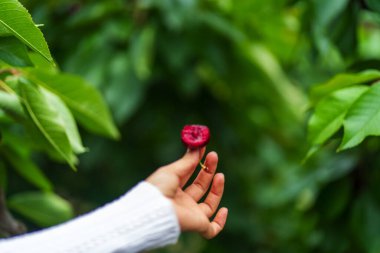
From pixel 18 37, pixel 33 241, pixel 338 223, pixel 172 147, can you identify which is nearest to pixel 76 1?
pixel 172 147

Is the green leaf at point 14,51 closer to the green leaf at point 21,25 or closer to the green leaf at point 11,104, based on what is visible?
the green leaf at point 21,25

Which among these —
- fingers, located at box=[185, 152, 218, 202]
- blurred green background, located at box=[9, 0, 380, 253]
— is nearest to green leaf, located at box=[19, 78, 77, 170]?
fingers, located at box=[185, 152, 218, 202]

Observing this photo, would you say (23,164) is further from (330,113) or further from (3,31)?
(330,113)

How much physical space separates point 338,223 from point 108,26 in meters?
0.76

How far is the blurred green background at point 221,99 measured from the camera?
162 centimetres

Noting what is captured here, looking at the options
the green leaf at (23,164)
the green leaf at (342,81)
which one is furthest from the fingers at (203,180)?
the green leaf at (23,164)

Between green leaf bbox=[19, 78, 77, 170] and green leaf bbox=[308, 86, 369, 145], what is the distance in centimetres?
37

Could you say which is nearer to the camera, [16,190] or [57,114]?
[57,114]

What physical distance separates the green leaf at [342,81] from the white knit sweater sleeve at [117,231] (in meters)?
0.41

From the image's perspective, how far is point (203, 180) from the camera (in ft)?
2.98

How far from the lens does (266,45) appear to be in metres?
2.07

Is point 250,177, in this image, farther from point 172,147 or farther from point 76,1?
point 76,1

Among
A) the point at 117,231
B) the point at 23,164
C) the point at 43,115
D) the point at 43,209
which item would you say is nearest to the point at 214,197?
the point at 117,231

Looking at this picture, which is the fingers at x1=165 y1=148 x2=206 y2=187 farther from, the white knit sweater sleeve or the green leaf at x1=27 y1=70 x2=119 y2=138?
the green leaf at x1=27 y1=70 x2=119 y2=138
